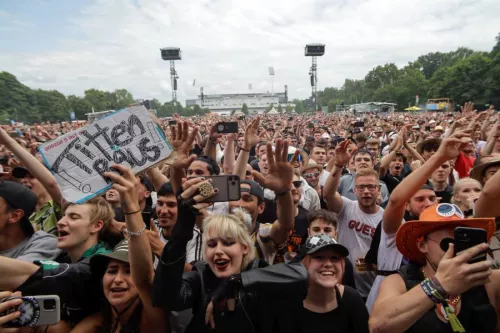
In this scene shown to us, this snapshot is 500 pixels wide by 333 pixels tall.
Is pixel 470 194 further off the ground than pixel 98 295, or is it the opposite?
pixel 470 194

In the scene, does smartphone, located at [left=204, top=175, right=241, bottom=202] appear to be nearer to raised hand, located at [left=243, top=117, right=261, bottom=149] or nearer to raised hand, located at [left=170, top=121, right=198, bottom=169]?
raised hand, located at [left=170, top=121, right=198, bottom=169]

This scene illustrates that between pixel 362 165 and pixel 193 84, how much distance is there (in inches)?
5447

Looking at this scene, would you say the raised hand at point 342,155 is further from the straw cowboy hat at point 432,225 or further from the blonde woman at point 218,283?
the blonde woman at point 218,283

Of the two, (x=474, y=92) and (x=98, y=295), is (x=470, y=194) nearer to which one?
(x=98, y=295)

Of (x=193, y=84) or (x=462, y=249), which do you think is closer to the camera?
(x=462, y=249)

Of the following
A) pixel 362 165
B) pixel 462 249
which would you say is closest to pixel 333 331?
pixel 462 249

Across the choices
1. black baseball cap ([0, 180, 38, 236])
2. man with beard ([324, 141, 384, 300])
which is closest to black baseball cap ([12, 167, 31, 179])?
black baseball cap ([0, 180, 38, 236])

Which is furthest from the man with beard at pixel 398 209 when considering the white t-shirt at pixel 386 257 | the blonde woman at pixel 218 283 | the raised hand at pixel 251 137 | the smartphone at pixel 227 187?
the raised hand at pixel 251 137

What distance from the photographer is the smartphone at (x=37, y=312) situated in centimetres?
144

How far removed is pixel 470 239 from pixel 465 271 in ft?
0.42

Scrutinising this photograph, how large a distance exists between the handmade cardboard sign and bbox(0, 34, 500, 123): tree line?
41553mm

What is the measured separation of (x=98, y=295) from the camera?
2127 millimetres

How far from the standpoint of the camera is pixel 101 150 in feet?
6.93

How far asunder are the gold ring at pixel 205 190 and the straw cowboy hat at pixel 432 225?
1.11 metres
